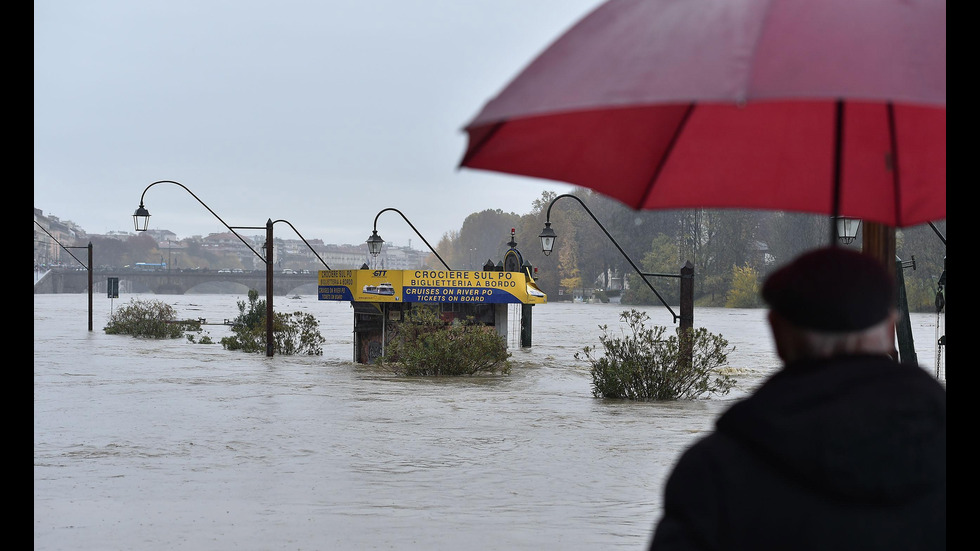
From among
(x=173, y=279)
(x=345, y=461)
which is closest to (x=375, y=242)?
(x=345, y=461)

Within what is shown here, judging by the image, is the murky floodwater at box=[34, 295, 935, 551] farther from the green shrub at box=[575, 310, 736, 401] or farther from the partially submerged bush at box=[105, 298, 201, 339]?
the partially submerged bush at box=[105, 298, 201, 339]

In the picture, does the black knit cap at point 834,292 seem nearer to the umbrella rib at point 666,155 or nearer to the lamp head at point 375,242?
the umbrella rib at point 666,155

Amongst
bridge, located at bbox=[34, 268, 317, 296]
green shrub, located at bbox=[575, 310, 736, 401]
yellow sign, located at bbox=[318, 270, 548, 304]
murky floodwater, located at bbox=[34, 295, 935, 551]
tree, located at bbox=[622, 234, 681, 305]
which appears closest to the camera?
murky floodwater, located at bbox=[34, 295, 935, 551]

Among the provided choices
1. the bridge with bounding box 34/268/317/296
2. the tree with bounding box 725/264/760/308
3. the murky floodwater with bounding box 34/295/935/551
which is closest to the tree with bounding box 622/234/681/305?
the tree with bounding box 725/264/760/308

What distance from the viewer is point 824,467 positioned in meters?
1.96

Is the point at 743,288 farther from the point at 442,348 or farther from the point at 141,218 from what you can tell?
the point at 442,348

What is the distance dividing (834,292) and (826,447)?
1.03 feet

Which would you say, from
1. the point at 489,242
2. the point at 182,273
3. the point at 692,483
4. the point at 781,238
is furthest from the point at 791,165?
the point at 489,242

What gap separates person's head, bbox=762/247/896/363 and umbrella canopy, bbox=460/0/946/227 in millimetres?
384

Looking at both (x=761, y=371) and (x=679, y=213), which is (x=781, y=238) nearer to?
(x=679, y=213)

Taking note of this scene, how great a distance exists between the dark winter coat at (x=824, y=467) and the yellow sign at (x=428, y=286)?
23820 millimetres

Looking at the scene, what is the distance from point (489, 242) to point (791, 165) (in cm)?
14938

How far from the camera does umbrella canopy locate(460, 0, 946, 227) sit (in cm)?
228

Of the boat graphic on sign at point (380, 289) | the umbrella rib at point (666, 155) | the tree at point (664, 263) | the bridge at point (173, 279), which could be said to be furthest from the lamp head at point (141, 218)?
the bridge at point (173, 279)
